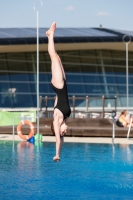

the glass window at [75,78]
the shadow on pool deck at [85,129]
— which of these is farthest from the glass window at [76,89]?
the shadow on pool deck at [85,129]

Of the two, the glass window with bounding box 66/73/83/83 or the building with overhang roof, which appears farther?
the glass window with bounding box 66/73/83/83

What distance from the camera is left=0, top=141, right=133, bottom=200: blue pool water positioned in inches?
443

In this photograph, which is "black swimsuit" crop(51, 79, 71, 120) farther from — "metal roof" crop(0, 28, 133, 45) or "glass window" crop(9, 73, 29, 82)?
"glass window" crop(9, 73, 29, 82)

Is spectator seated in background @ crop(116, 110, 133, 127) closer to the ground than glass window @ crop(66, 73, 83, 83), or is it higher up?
closer to the ground

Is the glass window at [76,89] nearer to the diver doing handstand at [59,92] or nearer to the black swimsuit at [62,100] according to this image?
the diver doing handstand at [59,92]

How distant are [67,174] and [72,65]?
33515 mm

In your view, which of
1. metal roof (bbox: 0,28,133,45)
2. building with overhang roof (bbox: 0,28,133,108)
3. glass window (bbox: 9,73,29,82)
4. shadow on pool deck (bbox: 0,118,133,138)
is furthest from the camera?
glass window (bbox: 9,73,29,82)

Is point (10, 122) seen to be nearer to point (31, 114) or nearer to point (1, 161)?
point (31, 114)

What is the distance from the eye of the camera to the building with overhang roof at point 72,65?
4300cm

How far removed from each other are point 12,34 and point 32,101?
494 cm

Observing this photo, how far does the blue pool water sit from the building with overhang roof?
69.8 ft

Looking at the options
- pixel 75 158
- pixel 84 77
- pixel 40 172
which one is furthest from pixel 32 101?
pixel 40 172

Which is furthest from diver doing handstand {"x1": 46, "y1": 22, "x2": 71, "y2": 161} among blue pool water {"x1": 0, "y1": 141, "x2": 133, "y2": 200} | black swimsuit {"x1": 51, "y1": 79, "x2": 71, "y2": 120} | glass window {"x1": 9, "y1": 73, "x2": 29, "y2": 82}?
glass window {"x1": 9, "y1": 73, "x2": 29, "y2": 82}

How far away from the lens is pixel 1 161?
17.5 metres
